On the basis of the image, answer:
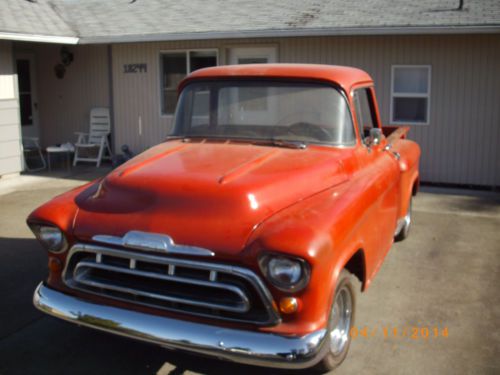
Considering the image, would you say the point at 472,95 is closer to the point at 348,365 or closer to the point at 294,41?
the point at 294,41

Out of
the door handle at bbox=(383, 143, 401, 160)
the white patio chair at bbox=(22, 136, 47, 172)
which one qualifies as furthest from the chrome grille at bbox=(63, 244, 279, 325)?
the white patio chair at bbox=(22, 136, 47, 172)

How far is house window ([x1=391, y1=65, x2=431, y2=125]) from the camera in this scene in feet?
33.8

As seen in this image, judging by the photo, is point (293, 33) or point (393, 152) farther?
point (293, 33)

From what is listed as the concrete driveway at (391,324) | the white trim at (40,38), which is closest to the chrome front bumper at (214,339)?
the concrete driveway at (391,324)

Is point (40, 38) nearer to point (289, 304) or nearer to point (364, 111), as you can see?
point (364, 111)

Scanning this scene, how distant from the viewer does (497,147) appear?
9.85 m

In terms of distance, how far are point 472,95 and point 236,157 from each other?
22.9 ft

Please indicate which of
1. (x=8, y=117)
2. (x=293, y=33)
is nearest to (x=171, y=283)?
(x=293, y=33)

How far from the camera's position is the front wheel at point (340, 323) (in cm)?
362

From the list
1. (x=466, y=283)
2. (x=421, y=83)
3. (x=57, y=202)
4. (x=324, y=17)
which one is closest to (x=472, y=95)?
(x=421, y=83)

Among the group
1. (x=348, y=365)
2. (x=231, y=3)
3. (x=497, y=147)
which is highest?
(x=231, y=3)

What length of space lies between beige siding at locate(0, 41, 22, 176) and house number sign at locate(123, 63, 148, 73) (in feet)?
7.82

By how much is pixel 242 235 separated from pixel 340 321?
3.38ft

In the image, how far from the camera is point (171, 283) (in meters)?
3.47
